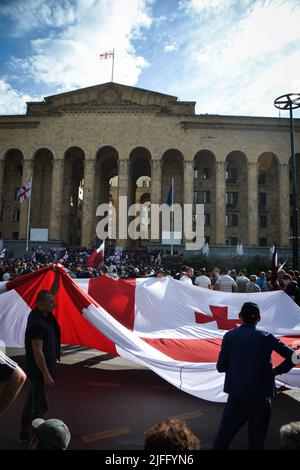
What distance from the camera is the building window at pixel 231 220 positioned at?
42.2 meters

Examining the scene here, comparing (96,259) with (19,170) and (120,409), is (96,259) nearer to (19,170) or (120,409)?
(120,409)

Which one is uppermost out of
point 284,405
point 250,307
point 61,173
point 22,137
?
point 22,137

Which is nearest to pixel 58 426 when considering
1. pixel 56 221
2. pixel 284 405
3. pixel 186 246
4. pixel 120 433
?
pixel 120 433

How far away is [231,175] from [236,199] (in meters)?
3.30

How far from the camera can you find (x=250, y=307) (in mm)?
3461

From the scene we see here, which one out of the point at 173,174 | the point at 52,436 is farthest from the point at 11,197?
the point at 52,436

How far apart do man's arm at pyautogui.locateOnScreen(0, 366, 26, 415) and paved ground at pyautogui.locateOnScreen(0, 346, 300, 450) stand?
6.66 ft

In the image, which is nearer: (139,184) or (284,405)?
(284,405)

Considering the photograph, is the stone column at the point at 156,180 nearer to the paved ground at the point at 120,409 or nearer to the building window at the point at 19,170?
the building window at the point at 19,170

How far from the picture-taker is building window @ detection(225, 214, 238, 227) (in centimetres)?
4225

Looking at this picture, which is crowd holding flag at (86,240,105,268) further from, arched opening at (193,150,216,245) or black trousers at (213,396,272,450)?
arched opening at (193,150,216,245)

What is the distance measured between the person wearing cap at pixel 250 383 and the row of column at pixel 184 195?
3633 cm

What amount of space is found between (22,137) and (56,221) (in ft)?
36.5
